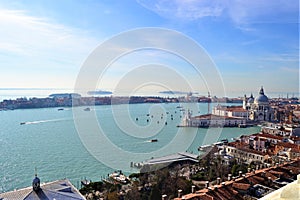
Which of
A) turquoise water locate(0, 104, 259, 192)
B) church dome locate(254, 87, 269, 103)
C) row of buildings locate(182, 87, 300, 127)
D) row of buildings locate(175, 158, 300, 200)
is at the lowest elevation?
turquoise water locate(0, 104, 259, 192)

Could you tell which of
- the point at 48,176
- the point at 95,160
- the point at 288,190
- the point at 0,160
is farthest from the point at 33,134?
the point at 288,190

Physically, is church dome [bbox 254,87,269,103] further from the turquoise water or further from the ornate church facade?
the turquoise water

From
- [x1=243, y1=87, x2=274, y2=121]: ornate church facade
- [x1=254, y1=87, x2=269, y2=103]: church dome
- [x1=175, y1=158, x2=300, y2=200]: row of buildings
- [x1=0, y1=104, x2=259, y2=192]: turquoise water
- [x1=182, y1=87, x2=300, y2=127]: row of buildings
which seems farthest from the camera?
[x1=254, y1=87, x2=269, y2=103]: church dome

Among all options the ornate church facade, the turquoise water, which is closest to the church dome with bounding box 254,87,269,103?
the ornate church facade

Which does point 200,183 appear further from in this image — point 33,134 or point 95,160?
point 33,134

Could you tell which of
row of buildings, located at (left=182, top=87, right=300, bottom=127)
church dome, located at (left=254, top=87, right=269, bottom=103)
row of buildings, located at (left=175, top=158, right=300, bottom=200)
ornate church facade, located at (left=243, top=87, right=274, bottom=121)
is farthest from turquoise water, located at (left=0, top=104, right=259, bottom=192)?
church dome, located at (left=254, top=87, right=269, bottom=103)

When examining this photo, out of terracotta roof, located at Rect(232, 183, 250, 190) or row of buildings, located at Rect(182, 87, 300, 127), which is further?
row of buildings, located at Rect(182, 87, 300, 127)

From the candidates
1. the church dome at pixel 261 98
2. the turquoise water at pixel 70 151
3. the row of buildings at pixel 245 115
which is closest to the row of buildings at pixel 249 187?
the turquoise water at pixel 70 151

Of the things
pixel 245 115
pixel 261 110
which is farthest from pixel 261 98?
pixel 245 115

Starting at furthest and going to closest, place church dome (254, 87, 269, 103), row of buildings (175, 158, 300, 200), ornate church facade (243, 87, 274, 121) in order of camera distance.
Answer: church dome (254, 87, 269, 103), ornate church facade (243, 87, 274, 121), row of buildings (175, 158, 300, 200)

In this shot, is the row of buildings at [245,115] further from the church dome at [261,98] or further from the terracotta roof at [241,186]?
the terracotta roof at [241,186]

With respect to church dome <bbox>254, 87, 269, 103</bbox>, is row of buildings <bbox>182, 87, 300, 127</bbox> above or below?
below
